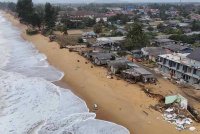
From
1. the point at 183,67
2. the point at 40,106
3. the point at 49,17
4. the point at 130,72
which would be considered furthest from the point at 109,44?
the point at 40,106

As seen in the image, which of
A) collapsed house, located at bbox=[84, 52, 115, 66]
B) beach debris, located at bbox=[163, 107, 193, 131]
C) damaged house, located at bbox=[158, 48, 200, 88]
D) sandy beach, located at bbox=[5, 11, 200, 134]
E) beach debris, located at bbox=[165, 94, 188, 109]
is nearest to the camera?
beach debris, located at bbox=[163, 107, 193, 131]

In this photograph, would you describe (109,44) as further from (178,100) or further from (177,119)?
(177,119)

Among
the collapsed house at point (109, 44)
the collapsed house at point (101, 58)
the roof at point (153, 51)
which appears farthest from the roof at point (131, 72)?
the collapsed house at point (109, 44)

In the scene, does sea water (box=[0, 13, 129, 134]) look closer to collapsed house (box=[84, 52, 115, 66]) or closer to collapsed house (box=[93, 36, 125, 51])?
collapsed house (box=[84, 52, 115, 66])

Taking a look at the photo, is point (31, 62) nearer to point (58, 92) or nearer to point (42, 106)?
point (58, 92)

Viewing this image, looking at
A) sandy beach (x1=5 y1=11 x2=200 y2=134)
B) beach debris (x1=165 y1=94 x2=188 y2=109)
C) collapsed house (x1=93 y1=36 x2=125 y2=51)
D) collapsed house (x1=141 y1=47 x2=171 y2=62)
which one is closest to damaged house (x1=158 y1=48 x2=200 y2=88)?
sandy beach (x1=5 y1=11 x2=200 y2=134)

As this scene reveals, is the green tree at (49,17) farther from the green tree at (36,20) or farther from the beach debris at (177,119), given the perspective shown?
the beach debris at (177,119)

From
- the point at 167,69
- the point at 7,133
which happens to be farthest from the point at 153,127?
the point at 167,69
